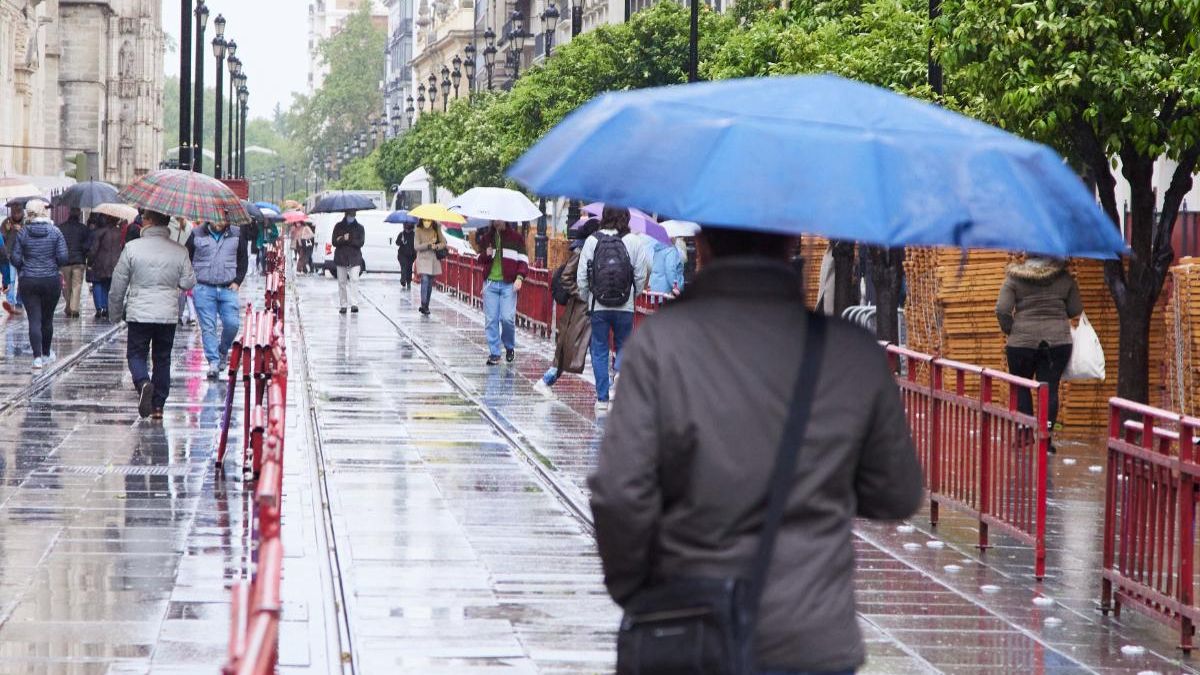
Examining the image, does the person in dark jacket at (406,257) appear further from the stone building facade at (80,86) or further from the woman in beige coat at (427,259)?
the woman in beige coat at (427,259)

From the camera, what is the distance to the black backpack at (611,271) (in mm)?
18484

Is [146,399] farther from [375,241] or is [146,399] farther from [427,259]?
[375,241]

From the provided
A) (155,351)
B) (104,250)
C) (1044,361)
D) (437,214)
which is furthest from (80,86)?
(1044,361)

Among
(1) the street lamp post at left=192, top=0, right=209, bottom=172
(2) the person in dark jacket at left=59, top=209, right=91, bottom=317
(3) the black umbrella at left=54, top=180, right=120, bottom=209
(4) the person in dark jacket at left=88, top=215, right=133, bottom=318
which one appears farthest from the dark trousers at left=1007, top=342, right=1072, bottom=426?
(1) the street lamp post at left=192, top=0, right=209, bottom=172

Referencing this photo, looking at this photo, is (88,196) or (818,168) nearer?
(818,168)

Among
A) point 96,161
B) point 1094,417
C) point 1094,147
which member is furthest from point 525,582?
point 96,161

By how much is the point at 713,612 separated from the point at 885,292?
18198 millimetres

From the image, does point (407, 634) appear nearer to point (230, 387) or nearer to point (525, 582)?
point (525, 582)

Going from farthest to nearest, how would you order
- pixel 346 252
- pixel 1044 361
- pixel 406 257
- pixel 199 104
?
pixel 406 257, pixel 199 104, pixel 346 252, pixel 1044 361

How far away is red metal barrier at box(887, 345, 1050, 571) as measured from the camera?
35.2 ft

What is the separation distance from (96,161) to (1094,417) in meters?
63.1

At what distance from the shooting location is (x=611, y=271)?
18.5 metres

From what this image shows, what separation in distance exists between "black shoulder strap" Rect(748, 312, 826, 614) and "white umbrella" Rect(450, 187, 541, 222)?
2030cm

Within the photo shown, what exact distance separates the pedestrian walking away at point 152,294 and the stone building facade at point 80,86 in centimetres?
3878
